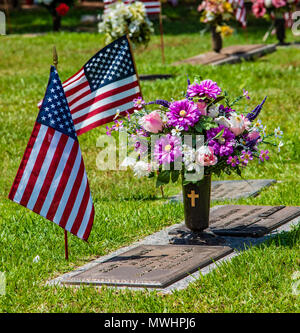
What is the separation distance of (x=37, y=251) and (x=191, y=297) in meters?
1.80

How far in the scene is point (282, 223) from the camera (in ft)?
21.7

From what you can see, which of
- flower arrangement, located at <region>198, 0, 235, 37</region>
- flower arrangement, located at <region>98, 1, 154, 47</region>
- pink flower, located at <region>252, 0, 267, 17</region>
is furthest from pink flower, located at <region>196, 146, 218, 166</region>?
pink flower, located at <region>252, 0, 267, 17</region>

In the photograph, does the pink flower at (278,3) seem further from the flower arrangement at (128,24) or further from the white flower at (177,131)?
the white flower at (177,131)

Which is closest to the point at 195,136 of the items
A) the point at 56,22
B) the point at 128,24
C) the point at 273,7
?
the point at 128,24

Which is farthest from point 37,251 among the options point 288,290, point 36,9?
point 36,9

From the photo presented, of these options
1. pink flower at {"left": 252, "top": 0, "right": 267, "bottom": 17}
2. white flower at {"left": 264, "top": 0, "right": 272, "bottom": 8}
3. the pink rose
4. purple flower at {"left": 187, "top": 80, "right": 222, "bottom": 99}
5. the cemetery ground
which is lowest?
the cemetery ground

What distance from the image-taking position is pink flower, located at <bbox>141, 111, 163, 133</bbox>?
5816 millimetres

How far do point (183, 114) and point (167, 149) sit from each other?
30 cm

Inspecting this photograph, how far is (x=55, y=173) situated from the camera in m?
5.66

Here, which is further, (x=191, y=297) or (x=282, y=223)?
(x=282, y=223)

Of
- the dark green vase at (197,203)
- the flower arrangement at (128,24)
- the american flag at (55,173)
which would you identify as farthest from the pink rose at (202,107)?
the flower arrangement at (128,24)

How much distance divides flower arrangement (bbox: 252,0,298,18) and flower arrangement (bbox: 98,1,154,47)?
21.8 feet

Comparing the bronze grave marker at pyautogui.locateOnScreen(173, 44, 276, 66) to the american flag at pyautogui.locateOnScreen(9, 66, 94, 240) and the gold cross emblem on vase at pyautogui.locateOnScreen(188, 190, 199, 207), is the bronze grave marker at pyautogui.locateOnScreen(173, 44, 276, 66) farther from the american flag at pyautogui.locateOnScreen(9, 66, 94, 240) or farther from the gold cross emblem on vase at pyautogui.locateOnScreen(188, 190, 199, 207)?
the american flag at pyautogui.locateOnScreen(9, 66, 94, 240)

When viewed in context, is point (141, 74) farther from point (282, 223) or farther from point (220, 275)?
point (220, 275)
